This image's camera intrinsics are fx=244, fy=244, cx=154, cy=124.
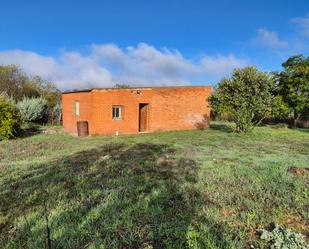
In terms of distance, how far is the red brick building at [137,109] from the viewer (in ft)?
48.8

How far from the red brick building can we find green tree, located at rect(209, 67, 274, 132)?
275 centimetres

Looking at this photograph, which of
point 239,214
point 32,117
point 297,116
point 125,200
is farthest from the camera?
point 297,116

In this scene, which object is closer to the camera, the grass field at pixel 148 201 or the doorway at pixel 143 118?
the grass field at pixel 148 201

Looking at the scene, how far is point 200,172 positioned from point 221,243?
3.09m

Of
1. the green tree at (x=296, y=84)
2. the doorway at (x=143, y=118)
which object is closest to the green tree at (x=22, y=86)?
the doorway at (x=143, y=118)

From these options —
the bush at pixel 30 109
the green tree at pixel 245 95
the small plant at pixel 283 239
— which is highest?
the green tree at pixel 245 95

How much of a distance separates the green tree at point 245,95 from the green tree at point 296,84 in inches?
267

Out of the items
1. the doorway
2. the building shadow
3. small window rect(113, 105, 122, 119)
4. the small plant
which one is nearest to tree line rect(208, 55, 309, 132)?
the doorway

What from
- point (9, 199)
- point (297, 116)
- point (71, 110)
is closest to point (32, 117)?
point (71, 110)

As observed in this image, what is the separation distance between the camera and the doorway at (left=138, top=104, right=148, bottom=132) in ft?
54.4

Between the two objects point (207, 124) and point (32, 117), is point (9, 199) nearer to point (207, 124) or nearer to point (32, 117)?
point (207, 124)

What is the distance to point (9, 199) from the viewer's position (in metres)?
4.42

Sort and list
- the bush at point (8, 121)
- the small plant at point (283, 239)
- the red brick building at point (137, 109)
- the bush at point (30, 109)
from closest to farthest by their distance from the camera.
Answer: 1. the small plant at point (283, 239)
2. the bush at point (8, 121)
3. the red brick building at point (137, 109)
4. the bush at point (30, 109)

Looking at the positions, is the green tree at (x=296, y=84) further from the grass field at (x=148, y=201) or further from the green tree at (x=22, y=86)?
the green tree at (x=22, y=86)
